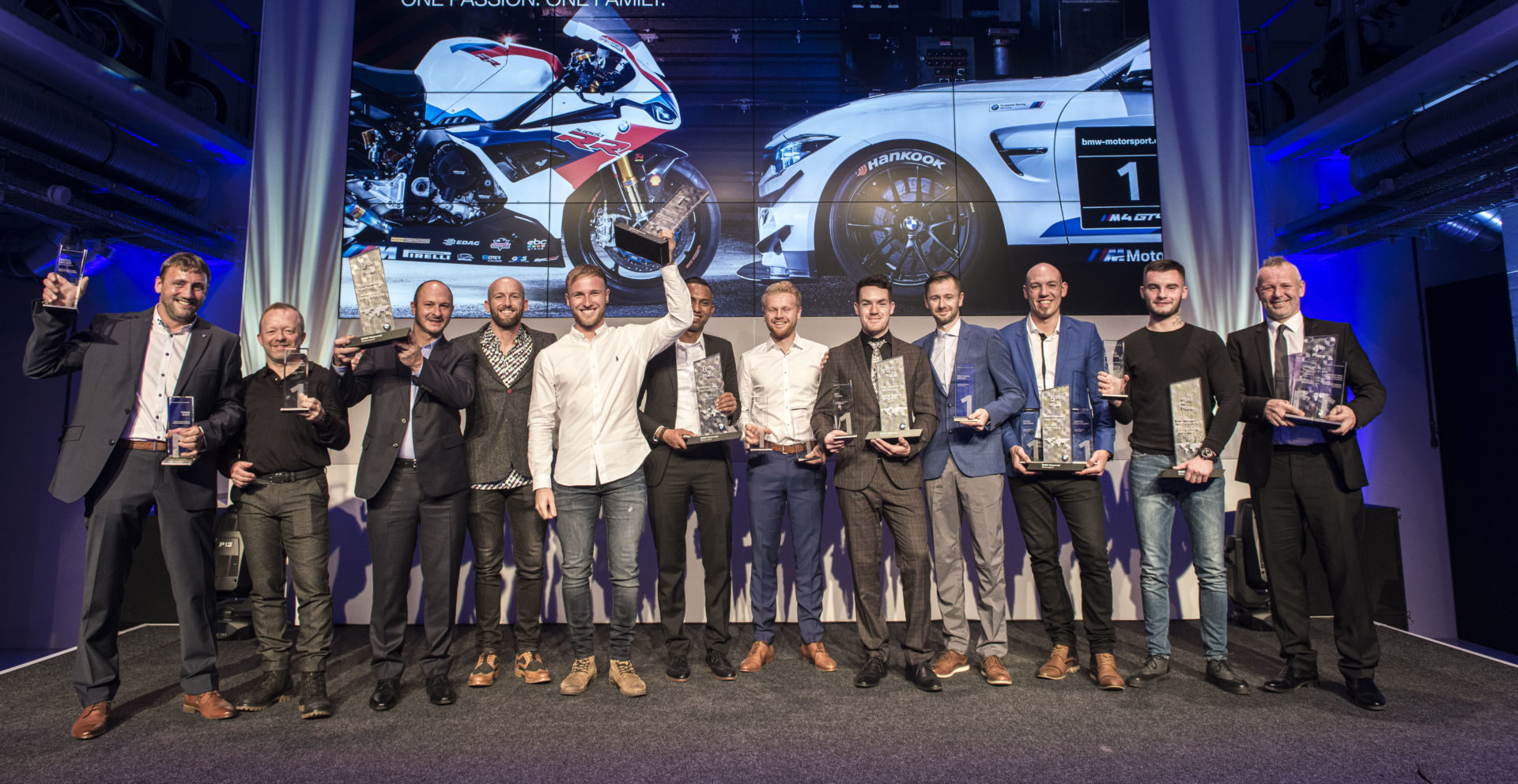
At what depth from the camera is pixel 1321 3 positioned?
5.50m

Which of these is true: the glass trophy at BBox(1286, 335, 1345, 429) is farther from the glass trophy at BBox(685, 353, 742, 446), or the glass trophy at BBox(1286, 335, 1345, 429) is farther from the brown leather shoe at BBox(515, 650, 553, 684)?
the brown leather shoe at BBox(515, 650, 553, 684)

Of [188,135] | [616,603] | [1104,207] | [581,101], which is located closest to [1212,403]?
[1104,207]

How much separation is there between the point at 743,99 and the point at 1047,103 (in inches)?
83.1

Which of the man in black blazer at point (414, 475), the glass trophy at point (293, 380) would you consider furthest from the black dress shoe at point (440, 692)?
the glass trophy at point (293, 380)

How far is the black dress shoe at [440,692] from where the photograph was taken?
Answer: 2941 millimetres

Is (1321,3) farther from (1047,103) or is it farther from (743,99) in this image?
(743,99)

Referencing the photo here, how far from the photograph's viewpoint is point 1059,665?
10.5ft

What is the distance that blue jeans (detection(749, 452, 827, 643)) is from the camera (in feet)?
11.3

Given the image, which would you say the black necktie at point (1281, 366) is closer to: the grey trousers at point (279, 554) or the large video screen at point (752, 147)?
the large video screen at point (752, 147)

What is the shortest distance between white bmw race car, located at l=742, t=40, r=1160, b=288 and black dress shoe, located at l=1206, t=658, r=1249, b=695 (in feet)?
9.06

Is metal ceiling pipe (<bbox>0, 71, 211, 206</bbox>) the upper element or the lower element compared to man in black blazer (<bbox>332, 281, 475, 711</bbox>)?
upper

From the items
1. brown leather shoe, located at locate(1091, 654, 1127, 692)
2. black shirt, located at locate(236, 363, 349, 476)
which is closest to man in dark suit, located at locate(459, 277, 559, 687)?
black shirt, located at locate(236, 363, 349, 476)

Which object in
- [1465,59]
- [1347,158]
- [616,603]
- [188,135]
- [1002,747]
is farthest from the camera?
[1347,158]

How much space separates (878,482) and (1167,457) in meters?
1.30
